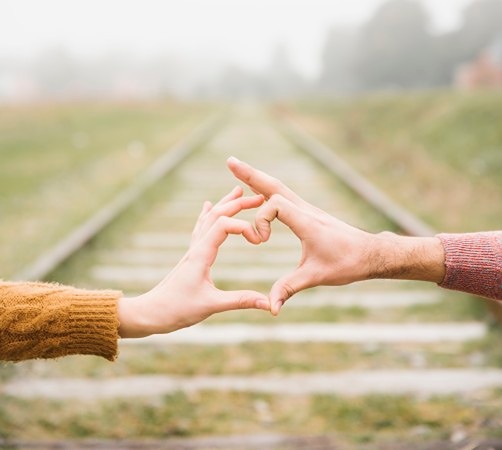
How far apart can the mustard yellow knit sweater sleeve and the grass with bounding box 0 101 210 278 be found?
3207 mm

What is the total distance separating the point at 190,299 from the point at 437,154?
11.2 meters

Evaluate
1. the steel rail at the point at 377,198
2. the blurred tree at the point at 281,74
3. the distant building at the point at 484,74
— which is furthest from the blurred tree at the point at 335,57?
the steel rail at the point at 377,198

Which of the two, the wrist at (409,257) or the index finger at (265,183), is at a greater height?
the index finger at (265,183)

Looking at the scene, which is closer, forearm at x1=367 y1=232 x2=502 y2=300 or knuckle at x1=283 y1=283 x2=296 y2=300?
knuckle at x1=283 y1=283 x2=296 y2=300

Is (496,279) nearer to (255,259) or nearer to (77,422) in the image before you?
(77,422)

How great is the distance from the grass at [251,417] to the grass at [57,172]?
7.17ft

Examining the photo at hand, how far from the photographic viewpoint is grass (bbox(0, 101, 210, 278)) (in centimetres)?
615

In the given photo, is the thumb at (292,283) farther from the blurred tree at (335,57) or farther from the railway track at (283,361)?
the blurred tree at (335,57)

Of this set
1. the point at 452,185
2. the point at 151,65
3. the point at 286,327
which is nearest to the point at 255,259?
the point at 286,327

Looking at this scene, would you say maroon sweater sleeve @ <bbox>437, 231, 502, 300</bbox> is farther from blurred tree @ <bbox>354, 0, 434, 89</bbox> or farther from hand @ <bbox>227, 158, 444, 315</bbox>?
blurred tree @ <bbox>354, 0, 434, 89</bbox>

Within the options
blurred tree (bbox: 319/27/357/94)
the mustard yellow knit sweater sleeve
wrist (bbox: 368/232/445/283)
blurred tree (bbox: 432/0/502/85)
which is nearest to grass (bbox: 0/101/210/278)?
the mustard yellow knit sweater sleeve

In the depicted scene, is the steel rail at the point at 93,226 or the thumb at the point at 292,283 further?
the steel rail at the point at 93,226

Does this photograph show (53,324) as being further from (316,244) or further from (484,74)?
(484,74)

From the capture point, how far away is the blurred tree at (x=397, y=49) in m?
62.6
